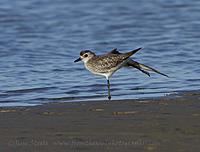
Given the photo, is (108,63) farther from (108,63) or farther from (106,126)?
(106,126)

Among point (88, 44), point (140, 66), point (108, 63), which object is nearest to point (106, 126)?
point (108, 63)

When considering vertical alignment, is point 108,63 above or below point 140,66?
above

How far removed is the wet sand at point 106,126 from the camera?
770 cm

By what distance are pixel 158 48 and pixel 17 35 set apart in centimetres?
387

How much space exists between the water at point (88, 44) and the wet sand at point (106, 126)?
887 millimetres

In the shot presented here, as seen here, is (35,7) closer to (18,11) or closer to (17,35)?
(18,11)

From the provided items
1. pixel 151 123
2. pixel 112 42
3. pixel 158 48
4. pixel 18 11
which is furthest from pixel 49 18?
pixel 151 123

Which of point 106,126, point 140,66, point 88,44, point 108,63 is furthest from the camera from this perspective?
point 88,44

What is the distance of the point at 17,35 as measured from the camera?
17781mm

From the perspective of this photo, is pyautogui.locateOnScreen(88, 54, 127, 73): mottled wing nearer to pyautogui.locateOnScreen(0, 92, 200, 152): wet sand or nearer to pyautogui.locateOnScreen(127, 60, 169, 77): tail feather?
pyautogui.locateOnScreen(127, 60, 169, 77): tail feather

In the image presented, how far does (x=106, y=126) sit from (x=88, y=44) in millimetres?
7966

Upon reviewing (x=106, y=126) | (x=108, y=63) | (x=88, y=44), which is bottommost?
(x=88, y=44)

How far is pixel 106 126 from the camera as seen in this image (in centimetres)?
859

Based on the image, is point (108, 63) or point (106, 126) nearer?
point (106, 126)
